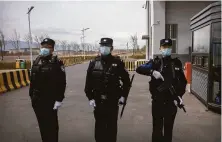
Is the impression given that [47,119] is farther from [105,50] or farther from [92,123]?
[92,123]

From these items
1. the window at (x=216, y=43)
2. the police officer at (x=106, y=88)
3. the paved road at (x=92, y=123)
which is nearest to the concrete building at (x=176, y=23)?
the paved road at (x=92, y=123)

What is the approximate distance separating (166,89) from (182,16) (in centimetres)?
1371

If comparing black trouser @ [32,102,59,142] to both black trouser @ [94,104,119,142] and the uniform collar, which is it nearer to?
black trouser @ [94,104,119,142]

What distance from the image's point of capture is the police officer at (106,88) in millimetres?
3264

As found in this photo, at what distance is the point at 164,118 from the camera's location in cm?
331

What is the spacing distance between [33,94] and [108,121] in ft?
3.74

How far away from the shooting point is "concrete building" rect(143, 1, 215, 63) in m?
15.5

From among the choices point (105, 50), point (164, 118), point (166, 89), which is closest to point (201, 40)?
point (166, 89)

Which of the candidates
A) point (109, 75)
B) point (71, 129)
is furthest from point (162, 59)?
point (71, 129)

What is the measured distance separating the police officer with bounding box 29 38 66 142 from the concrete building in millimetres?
12636

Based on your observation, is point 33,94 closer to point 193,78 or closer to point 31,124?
point 31,124

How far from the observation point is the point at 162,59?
11.0 ft

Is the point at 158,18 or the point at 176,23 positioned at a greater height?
the point at 158,18

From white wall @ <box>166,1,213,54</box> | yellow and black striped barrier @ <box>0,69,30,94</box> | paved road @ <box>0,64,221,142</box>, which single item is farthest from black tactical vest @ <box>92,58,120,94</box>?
white wall @ <box>166,1,213,54</box>
